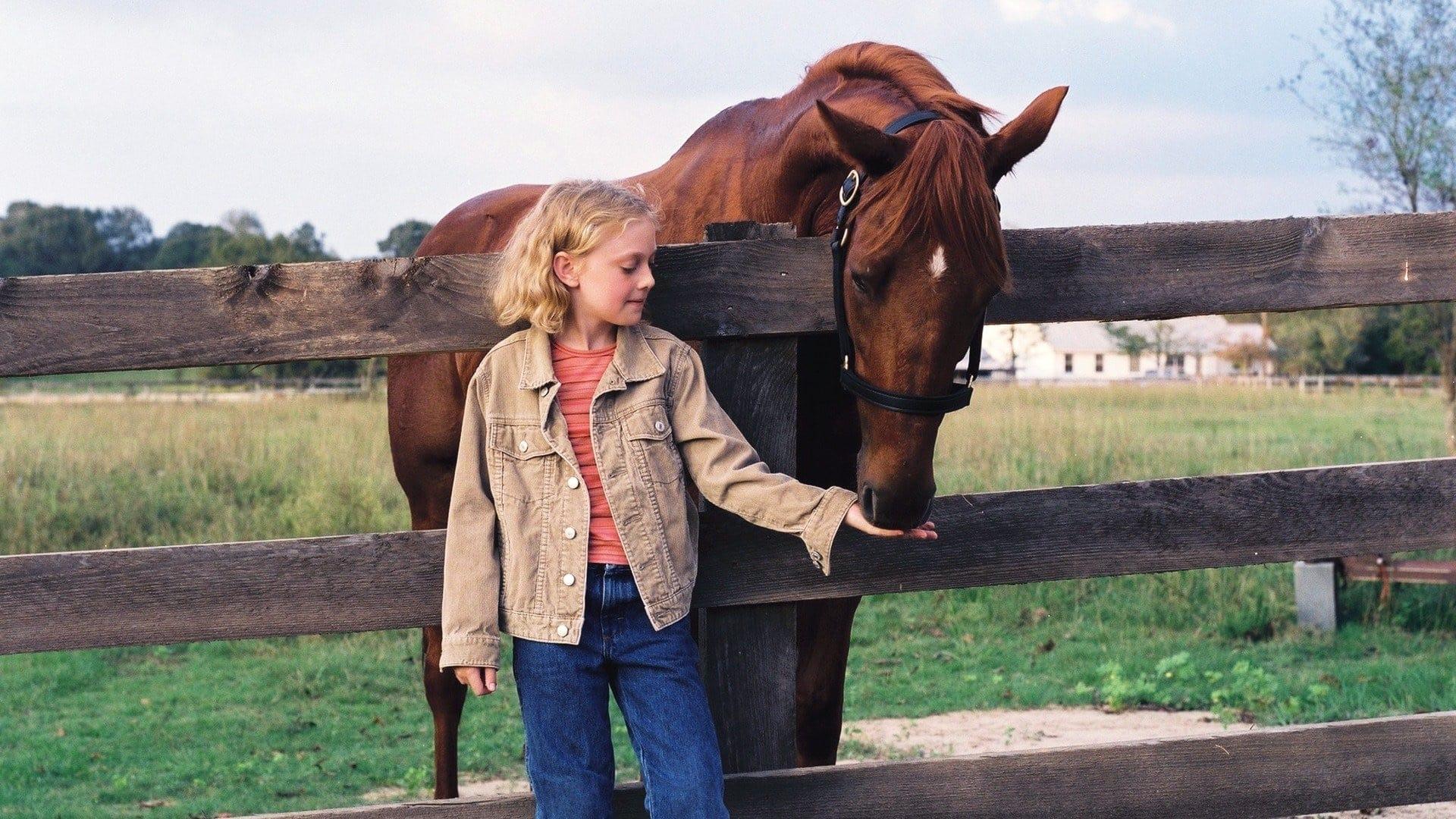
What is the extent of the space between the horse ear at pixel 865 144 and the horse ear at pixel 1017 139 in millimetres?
187

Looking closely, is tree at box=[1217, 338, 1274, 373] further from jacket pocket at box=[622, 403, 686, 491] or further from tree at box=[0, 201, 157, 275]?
jacket pocket at box=[622, 403, 686, 491]

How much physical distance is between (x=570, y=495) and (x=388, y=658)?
16.3 ft

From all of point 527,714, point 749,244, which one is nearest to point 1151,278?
point 749,244

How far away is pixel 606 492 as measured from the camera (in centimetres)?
227

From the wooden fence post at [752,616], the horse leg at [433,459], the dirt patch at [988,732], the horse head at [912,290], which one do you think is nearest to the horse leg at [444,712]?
the horse leg at [433,459]

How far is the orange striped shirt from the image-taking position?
229cm

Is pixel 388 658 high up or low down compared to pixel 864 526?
down

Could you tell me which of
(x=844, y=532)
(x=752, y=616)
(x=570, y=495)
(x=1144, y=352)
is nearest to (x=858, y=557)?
(x=844, y=532)

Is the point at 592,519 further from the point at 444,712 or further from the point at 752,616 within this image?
the point at 444,712

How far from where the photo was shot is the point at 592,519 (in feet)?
7.55

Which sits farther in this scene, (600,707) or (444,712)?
(444,712)

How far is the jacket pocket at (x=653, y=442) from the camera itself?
7.54ft

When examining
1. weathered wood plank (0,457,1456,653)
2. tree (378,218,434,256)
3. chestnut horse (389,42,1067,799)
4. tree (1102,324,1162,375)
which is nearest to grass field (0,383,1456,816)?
chestnut horse (389,42,1067,799)

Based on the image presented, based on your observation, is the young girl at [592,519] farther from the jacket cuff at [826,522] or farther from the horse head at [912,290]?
the horse head at [912,290]
